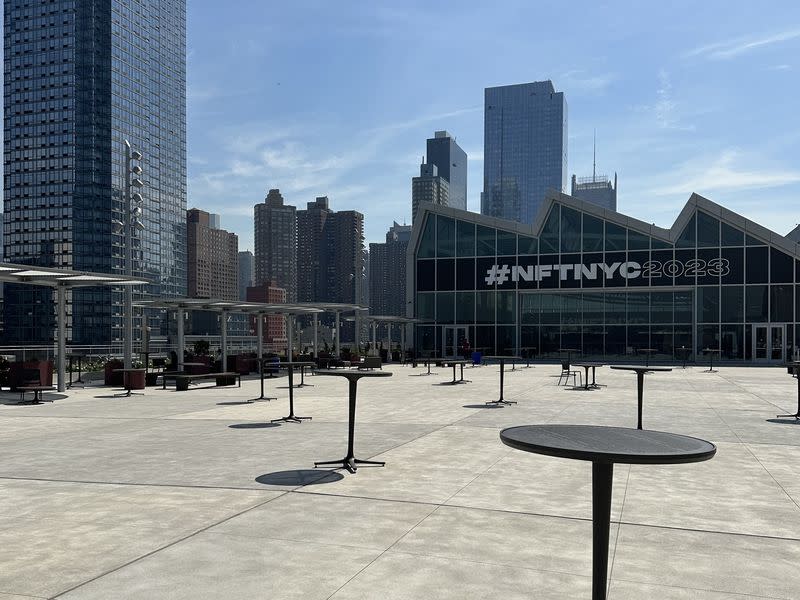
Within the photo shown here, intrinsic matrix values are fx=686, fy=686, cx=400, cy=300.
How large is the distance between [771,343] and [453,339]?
20613mm

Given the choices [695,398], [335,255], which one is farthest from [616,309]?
[335,255]

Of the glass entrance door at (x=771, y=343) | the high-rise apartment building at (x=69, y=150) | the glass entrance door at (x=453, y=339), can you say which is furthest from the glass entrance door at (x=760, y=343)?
the high-rise apartment building at (x=69, y=150)

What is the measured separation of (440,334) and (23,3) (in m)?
158

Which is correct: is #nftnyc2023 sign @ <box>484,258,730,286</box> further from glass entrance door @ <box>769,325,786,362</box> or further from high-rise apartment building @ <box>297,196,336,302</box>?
high-rise apartment building @ <box>297,196,336,302</box>

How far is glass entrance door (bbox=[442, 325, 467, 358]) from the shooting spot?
49.7 metres

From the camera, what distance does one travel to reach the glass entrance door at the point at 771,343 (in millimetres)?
42781

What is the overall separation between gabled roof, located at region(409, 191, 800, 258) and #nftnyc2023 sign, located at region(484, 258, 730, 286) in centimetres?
189

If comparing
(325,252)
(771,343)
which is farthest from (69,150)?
(771,343)

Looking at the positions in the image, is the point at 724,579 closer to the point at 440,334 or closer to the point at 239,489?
the point at 239,489

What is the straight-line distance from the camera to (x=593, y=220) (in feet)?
155

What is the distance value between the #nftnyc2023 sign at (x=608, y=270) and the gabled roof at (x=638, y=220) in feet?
6.21

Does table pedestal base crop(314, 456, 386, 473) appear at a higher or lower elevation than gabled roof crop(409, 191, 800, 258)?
lower

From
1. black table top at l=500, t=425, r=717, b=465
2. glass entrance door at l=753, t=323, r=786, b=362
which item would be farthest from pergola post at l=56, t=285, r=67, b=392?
glass entrance door at l=753, t=323, r=786, b=362

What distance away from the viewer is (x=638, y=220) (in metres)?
45.8
